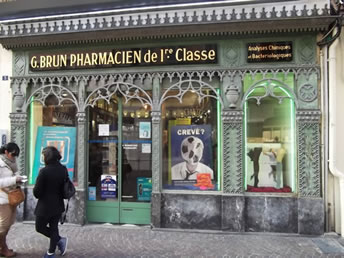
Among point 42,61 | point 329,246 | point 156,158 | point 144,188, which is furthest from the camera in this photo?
point 42,61

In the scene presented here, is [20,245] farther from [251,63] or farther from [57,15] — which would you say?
[251,63]

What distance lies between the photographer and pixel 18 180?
14.5 feet

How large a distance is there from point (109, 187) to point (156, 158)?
1.35 m

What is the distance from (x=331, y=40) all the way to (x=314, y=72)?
65cm

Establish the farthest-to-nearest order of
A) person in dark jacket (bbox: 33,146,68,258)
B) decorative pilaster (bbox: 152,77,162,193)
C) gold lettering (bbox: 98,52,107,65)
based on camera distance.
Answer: gold lettering (bbox: 98,52,107,65), decorative pilaster (bbox: 152,77,162,193), person in dark jacket (bbox: 33,146,68,258)

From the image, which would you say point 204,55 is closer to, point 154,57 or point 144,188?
point 154,57

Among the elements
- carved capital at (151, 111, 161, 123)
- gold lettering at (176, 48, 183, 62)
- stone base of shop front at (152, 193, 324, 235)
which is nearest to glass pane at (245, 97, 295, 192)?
stone base of shop front at (152, 193, 324, 235)

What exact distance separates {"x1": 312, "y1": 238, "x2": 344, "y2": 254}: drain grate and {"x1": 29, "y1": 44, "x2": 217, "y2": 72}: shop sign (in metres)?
3.95

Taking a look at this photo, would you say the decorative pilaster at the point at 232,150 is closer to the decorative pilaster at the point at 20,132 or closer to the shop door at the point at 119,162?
the shop door at the point at 119,162

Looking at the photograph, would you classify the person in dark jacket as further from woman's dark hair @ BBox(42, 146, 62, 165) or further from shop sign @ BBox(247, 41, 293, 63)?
shop sign @ BBox(247, 41, 293, 63)

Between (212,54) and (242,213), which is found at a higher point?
(212,54)

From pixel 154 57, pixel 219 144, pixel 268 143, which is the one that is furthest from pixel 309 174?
pixel 154 57

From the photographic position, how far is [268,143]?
622 centimetres

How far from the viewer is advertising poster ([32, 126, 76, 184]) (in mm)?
6650
